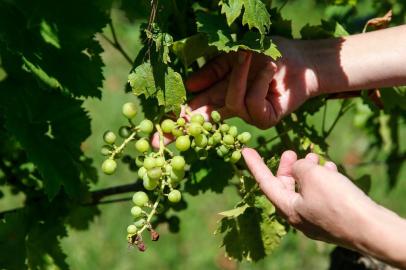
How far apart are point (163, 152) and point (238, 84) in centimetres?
26

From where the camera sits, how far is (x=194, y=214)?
3926 millimetres

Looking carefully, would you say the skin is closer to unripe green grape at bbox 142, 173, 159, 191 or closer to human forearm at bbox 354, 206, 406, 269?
human forearm at bbox 354, 206, 406, 269

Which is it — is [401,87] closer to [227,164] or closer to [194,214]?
[227,164]

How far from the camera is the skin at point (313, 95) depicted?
50.5 inches

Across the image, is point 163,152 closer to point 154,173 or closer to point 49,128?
point 154,173

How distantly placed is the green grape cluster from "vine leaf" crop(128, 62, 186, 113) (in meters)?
0.04

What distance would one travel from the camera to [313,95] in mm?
1818

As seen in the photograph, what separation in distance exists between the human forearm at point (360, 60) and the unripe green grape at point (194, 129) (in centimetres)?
43

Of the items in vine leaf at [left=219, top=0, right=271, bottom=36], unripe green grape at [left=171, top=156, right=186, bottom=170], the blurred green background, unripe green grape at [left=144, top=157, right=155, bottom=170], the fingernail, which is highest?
vine leaf at [left=219, top=0, right=271, bottom=36]

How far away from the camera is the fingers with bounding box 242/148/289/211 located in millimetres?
1421

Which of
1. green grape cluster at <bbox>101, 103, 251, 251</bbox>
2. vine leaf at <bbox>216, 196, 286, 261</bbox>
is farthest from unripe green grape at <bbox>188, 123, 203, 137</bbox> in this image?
vine leaf at <bbox>216, 196, 286, 261</bbox>

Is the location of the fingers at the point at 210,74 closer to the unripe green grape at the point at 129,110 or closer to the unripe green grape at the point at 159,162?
the unripe green grape at the point at 129,110

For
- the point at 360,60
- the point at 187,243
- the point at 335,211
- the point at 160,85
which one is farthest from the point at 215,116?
the point at 187,243

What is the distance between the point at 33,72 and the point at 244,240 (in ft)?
2.10
